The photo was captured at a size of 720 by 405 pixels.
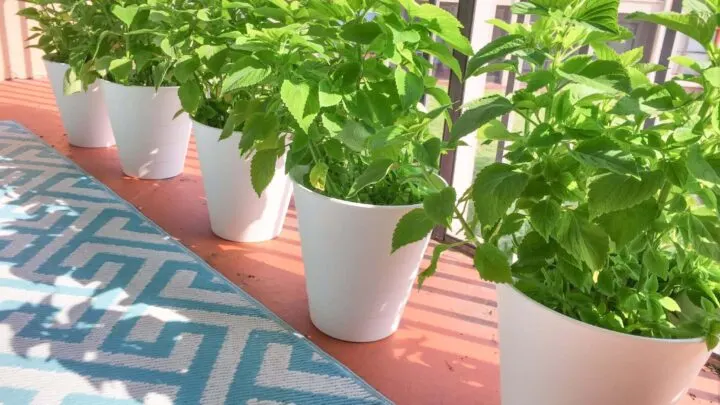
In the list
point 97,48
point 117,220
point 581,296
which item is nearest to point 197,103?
point 117,220

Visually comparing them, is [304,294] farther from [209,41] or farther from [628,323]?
[628,323]

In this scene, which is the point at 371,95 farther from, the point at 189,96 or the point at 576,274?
the point at 189,96

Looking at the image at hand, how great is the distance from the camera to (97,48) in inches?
65.7

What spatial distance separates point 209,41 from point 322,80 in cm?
46

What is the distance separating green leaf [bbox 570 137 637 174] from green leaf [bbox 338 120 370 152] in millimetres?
361

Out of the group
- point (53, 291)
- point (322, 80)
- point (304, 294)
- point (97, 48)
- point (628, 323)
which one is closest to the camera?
point (628, 323)

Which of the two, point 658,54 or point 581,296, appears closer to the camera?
point 581,296

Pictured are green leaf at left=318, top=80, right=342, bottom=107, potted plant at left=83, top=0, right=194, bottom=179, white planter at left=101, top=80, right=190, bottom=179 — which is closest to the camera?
green leaf at left=318, top=80, right=342, bottom=107

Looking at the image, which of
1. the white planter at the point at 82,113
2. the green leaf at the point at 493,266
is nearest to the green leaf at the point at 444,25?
the green leaf at the point at 493,266

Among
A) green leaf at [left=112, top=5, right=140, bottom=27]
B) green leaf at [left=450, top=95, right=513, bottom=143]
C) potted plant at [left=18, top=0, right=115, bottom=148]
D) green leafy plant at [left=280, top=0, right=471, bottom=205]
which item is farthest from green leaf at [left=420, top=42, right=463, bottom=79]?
potted plant at [left=18, top=0, right=115, bottom=148]

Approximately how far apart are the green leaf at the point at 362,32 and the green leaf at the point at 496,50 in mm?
226

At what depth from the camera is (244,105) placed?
1154 millimetres

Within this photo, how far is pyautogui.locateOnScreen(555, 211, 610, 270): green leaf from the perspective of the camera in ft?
2.10

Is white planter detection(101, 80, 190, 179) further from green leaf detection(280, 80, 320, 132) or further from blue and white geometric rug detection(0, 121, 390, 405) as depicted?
green leaf detection(280, 80, 320, 132)
